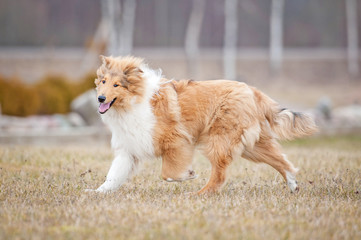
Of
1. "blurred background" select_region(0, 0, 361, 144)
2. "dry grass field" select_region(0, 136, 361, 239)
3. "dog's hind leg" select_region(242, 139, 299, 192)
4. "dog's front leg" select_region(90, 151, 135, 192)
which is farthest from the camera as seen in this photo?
"blurred background" select_region(0, 0, 361, 144)

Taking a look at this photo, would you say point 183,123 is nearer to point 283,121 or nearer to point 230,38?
point 283,121

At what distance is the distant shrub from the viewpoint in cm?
1554

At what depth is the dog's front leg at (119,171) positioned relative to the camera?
5.71m

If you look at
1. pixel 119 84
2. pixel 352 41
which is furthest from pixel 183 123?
pixel 352 41

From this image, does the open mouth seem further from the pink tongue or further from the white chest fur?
the white chest fur

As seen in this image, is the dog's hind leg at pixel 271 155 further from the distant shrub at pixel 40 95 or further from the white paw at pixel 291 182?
the distant shrub at pixel 40 95

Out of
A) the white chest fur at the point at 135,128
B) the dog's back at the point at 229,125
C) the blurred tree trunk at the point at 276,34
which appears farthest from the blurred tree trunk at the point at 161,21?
the white chest fur at the point at 135,128

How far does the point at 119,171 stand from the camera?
226 inches

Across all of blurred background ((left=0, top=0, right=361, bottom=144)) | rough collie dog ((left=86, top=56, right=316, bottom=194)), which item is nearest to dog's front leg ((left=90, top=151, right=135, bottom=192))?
rough collie dog ((left=86, top=56, right=316, bottom=194))

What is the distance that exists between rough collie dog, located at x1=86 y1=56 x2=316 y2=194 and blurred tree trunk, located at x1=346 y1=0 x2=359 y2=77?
2302 cm

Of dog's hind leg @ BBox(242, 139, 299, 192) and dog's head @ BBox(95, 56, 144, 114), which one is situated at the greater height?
dog's head @ BBox(95, 56, 144, 114)

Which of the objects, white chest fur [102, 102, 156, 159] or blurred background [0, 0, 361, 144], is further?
blurred background [0, 0, 361, 144]

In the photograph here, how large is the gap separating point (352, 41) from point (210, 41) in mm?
8136

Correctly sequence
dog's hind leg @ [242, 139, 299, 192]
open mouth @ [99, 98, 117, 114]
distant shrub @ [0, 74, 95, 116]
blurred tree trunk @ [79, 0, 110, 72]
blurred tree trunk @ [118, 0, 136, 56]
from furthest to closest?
1. blurred tree trunk @ [79, 0, 110, 72]
2. blurred tree trunk @ [118, 0, 136, 56]
3. distant shrub @ [0, 74, 95, 116]
4. dog's hind leg @ [242, 139, 299, 192]
5. open mouth @ [99, 98, 117, 114]
